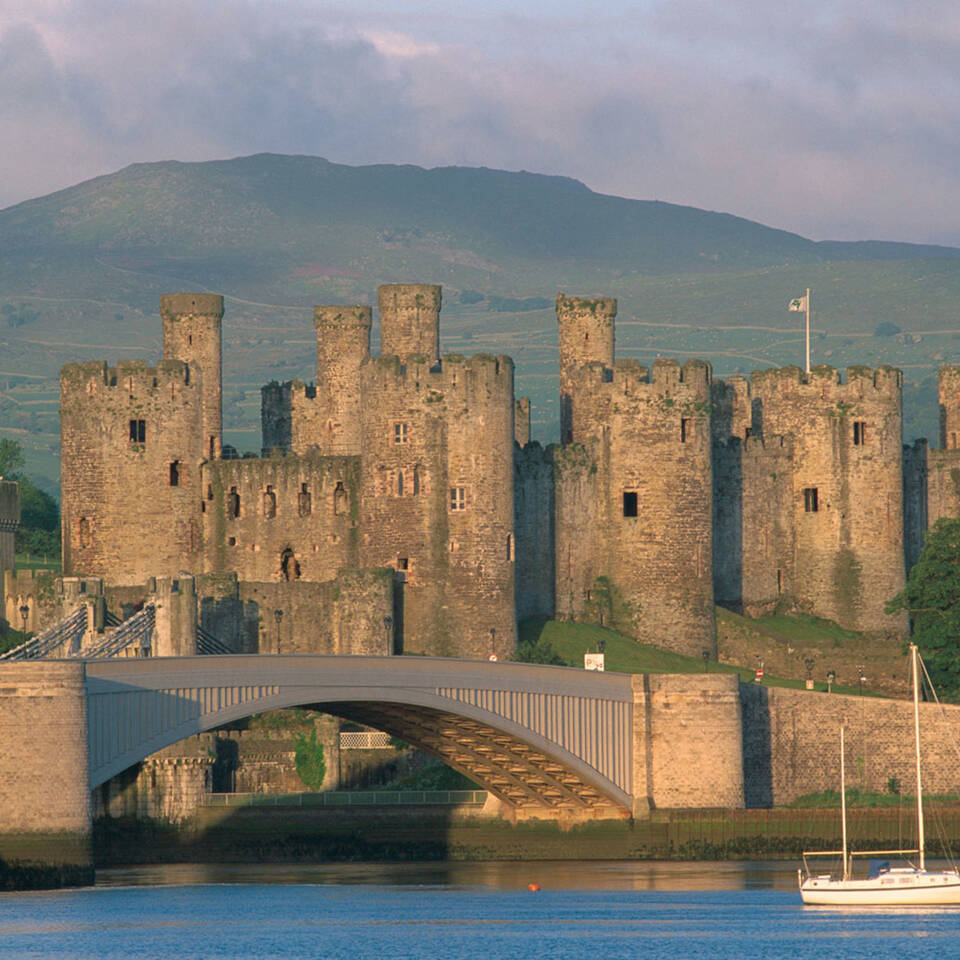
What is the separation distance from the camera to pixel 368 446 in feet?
322

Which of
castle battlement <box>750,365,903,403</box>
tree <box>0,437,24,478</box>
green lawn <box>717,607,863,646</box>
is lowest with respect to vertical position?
green lawn <box>717,607,863,646</box>

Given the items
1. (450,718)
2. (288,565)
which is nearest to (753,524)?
(288,565)

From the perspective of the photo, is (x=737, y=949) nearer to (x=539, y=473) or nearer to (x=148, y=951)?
(x=148, y=951)

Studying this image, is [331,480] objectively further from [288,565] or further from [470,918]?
[470,918]

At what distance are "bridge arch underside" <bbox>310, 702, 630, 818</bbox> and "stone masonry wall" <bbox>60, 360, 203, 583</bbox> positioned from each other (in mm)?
19852

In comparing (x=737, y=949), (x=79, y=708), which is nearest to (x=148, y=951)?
(x=79, y=708)

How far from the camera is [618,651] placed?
9875cm

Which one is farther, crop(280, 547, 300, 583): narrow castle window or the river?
crop(280, 547, 300, 583): narrow castle window

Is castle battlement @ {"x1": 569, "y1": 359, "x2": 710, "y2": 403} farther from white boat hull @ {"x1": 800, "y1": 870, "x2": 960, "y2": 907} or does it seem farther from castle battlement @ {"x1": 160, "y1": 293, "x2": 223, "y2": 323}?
white boat hull @ {"x1": 800, "y1": 870, "x2": 960, "y2": 907}

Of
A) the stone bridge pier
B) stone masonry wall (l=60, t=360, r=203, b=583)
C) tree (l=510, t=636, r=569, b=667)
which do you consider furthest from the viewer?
stone masonry wall (l=60, t=360, r=203, b=583)

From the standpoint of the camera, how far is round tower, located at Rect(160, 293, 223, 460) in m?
103

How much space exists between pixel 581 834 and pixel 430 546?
15.0 meters

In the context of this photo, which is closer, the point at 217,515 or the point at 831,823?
the point at 831,823

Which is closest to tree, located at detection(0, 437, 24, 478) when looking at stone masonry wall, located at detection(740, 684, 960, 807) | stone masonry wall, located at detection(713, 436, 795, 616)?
stone masonry wall, located at detection(713, 436, 795, 616)
